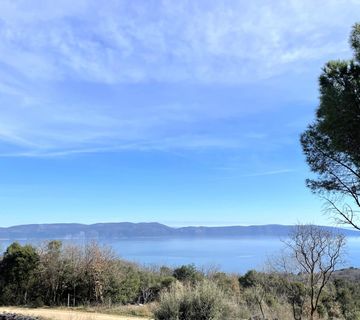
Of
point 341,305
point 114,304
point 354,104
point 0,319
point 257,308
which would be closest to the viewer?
point 354,104

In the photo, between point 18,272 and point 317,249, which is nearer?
point 317,249

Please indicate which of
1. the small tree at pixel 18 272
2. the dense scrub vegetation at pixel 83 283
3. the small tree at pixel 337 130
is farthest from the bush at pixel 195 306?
the small tree at pixel 18 272

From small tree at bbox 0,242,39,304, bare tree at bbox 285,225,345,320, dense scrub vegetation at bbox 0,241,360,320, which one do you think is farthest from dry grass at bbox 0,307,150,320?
bare tree at bbox 285,225,345,320

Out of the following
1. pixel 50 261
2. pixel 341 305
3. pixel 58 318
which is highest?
pixel 50 261

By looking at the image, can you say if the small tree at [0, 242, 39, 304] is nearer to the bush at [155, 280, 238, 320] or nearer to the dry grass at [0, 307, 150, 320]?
the dry grass at [0, 307, 150, 320]

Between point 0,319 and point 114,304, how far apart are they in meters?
10.1

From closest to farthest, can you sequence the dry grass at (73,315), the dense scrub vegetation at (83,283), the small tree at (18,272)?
the dry grass at (73,315) < the dense scrub vegetation at (83,283) < the small tree at (18,272)

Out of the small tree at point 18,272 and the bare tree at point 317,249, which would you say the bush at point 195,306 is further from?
the small tree at point 18,272

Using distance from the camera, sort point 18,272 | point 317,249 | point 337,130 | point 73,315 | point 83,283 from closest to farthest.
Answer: point 337,130
point 317,249
point 73,315
point 18,272
point 83,283

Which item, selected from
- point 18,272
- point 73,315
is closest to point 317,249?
point 73,315

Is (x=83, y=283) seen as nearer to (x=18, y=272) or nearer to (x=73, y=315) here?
(x=18, y=272)

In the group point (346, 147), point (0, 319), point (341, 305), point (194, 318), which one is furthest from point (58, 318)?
point (341, 305)

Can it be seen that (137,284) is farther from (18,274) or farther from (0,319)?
(0,319)

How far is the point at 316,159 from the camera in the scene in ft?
40.0
